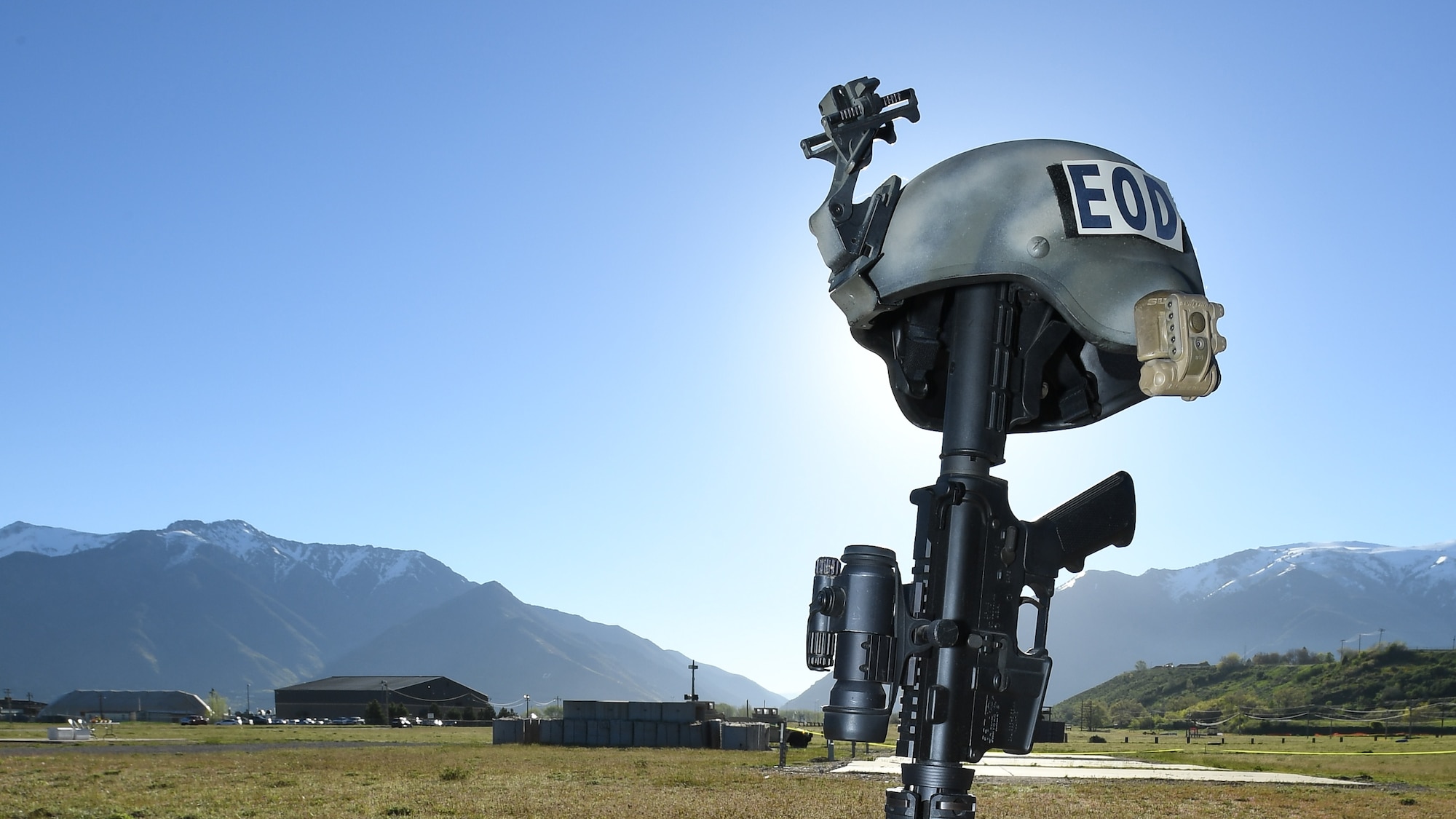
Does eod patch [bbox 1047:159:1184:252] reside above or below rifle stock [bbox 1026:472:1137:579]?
above

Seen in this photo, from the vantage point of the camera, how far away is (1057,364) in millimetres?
6008

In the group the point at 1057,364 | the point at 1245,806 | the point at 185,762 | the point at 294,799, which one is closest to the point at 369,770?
the point at 185,762

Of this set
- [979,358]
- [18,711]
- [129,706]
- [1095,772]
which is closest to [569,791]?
[1095,772]

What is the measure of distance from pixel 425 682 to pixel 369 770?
503 ft

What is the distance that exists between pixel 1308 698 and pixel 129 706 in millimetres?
168605

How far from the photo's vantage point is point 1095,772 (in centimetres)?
3212

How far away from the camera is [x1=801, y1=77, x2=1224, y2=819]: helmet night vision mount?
183 inches

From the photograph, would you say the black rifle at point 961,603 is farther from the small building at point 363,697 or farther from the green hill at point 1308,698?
the small building at point 363,697

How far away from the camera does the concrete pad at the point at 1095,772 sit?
94.8 feet

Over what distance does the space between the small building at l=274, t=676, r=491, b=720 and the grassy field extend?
127 m

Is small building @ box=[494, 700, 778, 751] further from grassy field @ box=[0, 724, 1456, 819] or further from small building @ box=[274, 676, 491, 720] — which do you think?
small building @ box=[274, 676, 491, 720]

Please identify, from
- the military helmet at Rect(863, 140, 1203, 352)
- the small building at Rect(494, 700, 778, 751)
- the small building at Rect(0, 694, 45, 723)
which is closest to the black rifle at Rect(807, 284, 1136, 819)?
the military helmet at Rect(863, 140, 1203, 352)

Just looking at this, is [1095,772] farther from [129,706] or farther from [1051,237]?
[129,706]

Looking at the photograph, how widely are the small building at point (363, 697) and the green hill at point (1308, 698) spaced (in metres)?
97.1
